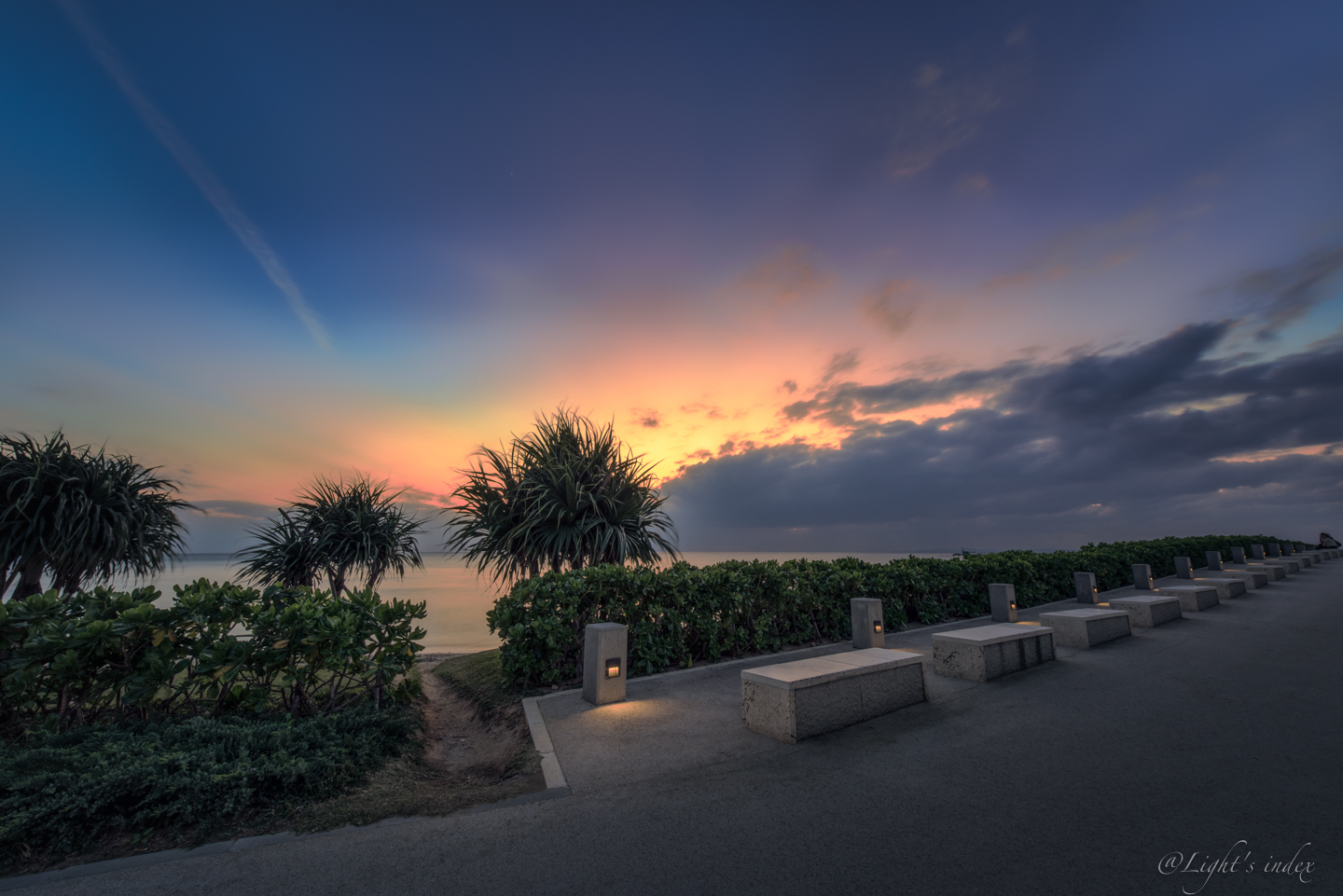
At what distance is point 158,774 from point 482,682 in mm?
4869

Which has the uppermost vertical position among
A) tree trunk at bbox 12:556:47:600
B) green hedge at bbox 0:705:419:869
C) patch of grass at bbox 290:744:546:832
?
tree trunk at bbox 12:556:47:600

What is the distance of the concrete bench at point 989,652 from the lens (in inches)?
251

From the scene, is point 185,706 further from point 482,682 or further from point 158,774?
point 482,682

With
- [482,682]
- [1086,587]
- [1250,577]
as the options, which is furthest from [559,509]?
[1250,577]

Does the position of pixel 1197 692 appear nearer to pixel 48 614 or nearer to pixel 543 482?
pixel 543 482

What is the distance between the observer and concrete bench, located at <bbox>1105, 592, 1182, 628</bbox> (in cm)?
946

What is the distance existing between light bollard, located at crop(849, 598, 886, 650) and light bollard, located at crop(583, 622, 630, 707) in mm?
4157

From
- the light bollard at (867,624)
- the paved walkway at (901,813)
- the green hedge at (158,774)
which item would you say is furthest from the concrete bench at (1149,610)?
the green hedge at (158,774)

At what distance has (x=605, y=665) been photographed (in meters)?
6.16

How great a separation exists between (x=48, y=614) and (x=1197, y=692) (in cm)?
1147

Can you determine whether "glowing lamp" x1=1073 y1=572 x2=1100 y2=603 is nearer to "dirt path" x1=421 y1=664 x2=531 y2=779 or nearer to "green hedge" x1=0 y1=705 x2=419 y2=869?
"dirt path" x1=421 y1=664 x2=531 y2=779

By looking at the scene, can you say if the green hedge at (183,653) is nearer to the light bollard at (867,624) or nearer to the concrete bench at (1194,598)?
the light bollard at (867,624)

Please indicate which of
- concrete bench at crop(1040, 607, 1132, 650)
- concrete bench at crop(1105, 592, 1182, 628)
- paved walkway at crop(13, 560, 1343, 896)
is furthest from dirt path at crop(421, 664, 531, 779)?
concrete bench at crop(1105, 592, 1182, 628)

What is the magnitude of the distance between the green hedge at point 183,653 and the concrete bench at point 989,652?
21.1 feet
